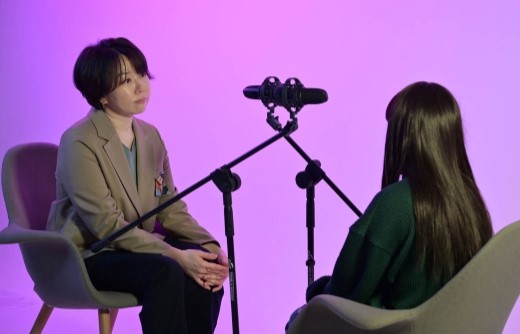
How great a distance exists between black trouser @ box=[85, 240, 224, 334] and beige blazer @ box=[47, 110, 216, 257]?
80mm

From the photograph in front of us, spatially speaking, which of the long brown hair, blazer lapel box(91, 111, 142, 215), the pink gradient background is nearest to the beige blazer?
blazer lapel box(91, 111, 142, 215)

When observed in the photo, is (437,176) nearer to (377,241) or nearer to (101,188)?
(377,241)

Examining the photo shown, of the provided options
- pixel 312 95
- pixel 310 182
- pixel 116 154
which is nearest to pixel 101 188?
pixel 116 154

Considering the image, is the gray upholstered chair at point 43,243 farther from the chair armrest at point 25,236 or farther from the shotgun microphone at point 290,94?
the shotgun microphone at point 290,94

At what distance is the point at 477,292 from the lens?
1588 mm

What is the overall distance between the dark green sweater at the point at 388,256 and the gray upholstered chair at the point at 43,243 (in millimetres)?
863

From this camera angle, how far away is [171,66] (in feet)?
11.5

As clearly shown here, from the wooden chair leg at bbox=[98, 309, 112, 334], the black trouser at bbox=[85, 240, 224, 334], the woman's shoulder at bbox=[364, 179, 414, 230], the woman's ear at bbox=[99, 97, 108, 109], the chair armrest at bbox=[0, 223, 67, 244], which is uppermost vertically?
the woman's ear at bbox=[99, 97, 108, 109]

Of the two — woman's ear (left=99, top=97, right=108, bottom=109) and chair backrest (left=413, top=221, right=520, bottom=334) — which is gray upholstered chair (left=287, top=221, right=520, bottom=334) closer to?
chair backrest (left=413, top=221, right=520, bottom=334)

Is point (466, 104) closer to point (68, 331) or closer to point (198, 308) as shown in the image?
point (198, 308)

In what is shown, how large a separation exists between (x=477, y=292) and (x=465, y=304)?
1.4 inches

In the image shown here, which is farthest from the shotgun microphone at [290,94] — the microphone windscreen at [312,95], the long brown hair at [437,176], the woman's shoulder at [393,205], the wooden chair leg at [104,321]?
the wooden chair leg at [104,321]

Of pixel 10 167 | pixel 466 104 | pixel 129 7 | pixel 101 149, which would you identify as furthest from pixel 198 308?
pixel 129 7

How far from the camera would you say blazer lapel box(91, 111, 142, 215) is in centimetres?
248
